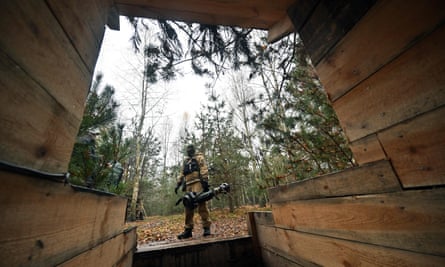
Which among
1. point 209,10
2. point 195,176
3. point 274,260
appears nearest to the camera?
point 209,10

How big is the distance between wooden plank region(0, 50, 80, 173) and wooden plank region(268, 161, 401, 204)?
1.34 m

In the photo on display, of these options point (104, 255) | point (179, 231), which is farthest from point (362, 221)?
point (179, 231)

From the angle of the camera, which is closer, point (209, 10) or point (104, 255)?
point (104, 255)

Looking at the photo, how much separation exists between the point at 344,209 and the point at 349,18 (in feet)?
3.51

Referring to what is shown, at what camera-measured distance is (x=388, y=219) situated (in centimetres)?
75

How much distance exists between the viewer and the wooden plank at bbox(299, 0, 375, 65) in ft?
2.82

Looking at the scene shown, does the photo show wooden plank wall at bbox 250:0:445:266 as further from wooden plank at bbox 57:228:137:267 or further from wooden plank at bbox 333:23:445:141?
wooden plank at bbox 57:228:137:267

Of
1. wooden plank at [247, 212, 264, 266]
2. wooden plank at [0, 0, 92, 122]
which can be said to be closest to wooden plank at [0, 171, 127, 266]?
wooden plank at [0, 0, 92, 122]

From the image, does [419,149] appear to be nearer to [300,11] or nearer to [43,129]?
[300,11]

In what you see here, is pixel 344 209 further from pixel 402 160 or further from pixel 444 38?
pixel 444 38

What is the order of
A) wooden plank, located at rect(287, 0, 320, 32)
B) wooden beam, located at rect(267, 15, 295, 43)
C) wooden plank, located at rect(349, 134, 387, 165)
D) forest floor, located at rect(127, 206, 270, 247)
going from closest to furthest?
wooden plank, located at rect(349, 134, 387, 165)
wooden plank, located at rect(287, 0, 320, 32)
wooden beam, located at rect(267, 15, 295, 43)
forest floor, located at rect(127, 206, 270, 247)

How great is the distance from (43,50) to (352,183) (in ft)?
4.91

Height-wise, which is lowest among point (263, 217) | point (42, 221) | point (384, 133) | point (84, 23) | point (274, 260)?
point (274, 260)

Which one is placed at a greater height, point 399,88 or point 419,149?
point 399,88
